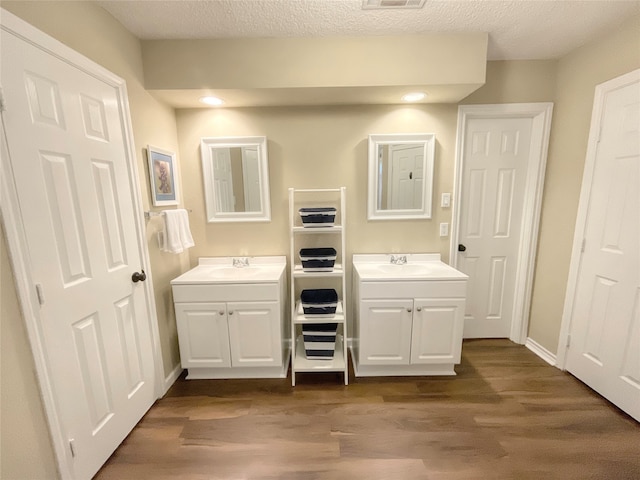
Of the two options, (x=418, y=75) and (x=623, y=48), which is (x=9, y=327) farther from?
(x=623, y=48)

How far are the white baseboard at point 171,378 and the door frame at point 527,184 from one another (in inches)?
96.3

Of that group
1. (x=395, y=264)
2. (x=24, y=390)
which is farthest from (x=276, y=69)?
(x=24, y=390)

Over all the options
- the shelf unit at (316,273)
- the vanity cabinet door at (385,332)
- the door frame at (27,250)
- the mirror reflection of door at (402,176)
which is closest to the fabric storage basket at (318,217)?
the shelf unit at (316,273)

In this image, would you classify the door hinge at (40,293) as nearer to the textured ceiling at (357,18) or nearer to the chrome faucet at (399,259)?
the textured ceiling at (357,18)

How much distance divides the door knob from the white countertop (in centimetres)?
24

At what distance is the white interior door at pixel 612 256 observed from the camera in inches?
61.9

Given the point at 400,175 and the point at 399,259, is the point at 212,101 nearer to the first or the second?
the point at 400,175

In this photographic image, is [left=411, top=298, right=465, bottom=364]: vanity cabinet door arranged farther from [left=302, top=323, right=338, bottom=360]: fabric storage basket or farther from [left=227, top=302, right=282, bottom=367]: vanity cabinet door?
[left=227, top=302, right=282, bottom=367]: vanity cabinet door

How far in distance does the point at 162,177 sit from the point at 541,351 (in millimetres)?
3375

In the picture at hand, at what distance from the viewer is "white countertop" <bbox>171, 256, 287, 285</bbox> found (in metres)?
1.88

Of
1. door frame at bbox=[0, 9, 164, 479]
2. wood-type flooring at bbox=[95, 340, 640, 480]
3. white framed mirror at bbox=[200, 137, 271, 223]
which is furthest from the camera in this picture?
white framed mirror at bbox=[200, 137, 271, 223]

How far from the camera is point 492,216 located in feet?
7.54

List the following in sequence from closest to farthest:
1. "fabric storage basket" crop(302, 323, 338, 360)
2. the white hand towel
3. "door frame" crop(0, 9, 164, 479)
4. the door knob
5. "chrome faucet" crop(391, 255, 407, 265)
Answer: "door frame" crop(0, 9, 164, 479) < the door knob < the white hand towel < "fabric storage basket" crop(302, 323, 338, 360) < "chrome faucet" crop(391, 255, 407, 265)

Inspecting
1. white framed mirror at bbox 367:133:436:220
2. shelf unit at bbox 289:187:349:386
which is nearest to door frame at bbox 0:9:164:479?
shelf unit at bbox 289:187:349:386
